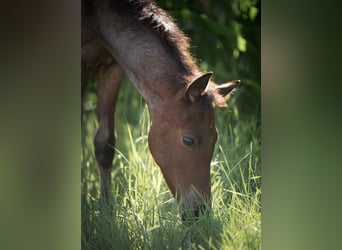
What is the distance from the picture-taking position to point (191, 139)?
2664mm

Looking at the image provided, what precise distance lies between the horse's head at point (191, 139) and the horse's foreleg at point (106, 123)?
0.26m

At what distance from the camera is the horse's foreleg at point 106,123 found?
9.06 ft

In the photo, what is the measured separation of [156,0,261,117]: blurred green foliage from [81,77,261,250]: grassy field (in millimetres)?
150

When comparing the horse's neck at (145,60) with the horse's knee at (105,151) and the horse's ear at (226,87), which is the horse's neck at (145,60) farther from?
the horse's knee at (105,151)

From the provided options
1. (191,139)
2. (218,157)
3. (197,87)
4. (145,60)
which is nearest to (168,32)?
(145,60)

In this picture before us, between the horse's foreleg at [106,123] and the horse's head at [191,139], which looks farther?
the horse's foreleg at [106,123]

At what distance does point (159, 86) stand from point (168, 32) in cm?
26

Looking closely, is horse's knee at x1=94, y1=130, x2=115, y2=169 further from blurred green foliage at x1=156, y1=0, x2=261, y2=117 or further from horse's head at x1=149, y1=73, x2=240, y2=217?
blurred green foliage at x1=156, y1=0, x2=261, y2=117

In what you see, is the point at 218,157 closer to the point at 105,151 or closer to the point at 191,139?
the point at 191,139
